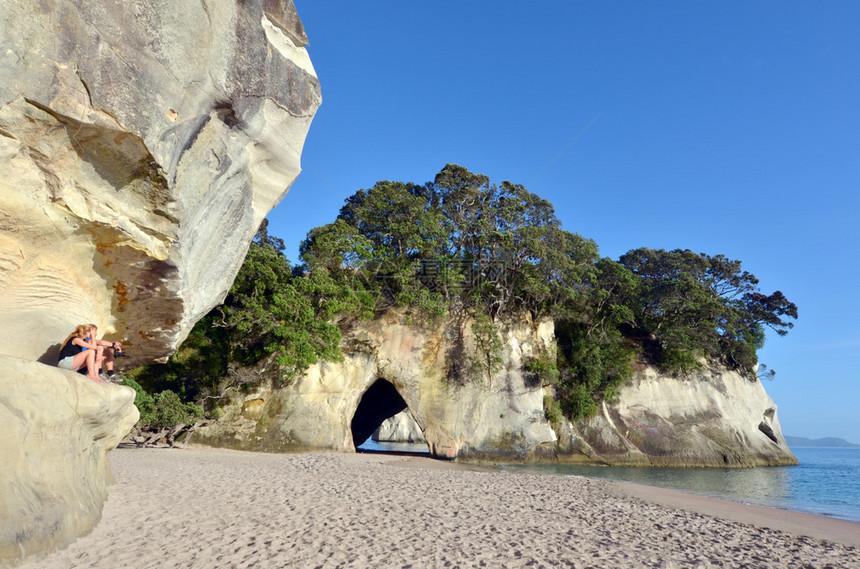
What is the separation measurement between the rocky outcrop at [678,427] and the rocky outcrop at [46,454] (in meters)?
17.9

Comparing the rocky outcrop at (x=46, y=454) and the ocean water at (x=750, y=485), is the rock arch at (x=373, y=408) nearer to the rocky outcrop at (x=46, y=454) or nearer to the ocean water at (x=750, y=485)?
the ocean water at (x=750, y=485)

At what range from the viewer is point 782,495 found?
13609 millimetres

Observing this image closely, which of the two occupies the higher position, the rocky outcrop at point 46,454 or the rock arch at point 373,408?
the rock arch at point 373,408

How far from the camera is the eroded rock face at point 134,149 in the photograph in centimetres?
493

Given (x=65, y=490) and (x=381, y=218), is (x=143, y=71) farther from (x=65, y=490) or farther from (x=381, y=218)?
(x=381, y=218)

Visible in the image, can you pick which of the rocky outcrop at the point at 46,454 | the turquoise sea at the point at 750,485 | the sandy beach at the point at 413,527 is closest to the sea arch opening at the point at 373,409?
the turquoise sea at the point at 750,485

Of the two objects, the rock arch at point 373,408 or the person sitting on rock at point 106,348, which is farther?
the rock arch at point 373,408

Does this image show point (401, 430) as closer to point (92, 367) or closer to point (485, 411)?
point (485, 411)

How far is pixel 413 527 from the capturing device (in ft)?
19.6

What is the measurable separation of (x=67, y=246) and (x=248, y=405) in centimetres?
1269

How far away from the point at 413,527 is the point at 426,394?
46.0 ft

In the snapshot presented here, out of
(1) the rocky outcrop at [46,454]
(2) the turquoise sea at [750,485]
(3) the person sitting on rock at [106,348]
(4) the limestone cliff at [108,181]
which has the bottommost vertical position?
(2) the turquoise sea at [750,485]

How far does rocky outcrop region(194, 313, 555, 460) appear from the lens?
17578 mm

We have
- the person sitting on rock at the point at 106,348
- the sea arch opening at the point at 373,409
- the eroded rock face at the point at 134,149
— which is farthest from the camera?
the sea arch opening at the point at 373,409
